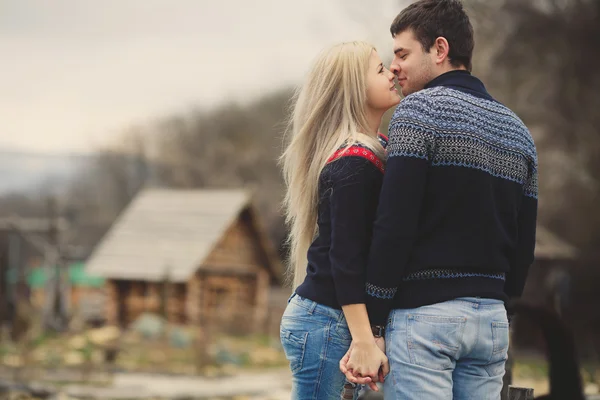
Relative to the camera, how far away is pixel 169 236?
1772 centimetres

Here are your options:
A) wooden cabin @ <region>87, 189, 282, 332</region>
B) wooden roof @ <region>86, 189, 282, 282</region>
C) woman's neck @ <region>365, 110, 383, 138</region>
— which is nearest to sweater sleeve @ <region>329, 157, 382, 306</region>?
woman's neck @ <region>365, 110, 383, 138</region>

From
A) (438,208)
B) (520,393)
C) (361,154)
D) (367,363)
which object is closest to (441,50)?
(361,154)

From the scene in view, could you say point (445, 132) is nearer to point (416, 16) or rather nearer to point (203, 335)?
point (416, 16)

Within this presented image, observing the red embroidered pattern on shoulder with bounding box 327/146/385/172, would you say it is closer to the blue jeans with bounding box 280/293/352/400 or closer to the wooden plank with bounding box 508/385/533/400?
the blue jeans with bounding box 280/293/352/400

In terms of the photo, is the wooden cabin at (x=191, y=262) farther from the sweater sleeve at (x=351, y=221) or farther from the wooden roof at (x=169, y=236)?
the sweater sleeve at (x=351, y=221)

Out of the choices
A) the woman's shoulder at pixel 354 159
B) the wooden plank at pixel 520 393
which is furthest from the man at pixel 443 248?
the wooden plank at pixel 520 393

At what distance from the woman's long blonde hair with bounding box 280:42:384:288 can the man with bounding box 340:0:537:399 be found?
215 mm

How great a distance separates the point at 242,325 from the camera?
1664cm

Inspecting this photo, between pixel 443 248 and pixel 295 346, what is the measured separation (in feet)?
1.87

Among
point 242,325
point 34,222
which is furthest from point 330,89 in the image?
point 34,222

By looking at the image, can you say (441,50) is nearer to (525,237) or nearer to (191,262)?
(525,237)

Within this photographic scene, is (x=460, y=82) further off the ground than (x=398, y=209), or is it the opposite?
(x=460, y=82)

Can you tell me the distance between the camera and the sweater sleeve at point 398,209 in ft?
7.98

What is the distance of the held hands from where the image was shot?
8.05ft
